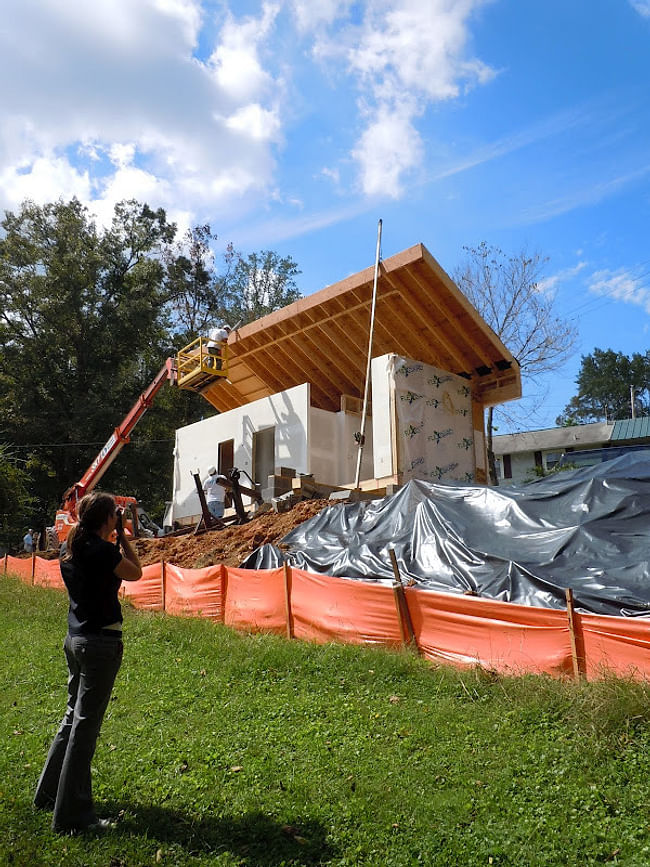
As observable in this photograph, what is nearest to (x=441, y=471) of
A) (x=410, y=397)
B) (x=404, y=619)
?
(x=410, y=397)

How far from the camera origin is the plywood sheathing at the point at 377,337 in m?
16.4

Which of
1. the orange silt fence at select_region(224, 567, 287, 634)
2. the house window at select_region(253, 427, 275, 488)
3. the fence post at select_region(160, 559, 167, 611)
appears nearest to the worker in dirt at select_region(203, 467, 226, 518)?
the house window at select_region(253, 427, 275, 488)

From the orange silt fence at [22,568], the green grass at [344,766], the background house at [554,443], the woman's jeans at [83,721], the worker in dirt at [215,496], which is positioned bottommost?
the green grass at [344,766]

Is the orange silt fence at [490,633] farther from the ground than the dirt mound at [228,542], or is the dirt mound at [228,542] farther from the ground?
the dirt mound at [228,542]

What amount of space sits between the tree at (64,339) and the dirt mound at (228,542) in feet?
57.5

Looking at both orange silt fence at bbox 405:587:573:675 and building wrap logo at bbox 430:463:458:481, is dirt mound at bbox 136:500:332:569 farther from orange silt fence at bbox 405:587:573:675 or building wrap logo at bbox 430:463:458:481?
orange silt fence at bbox 405:587:573:675

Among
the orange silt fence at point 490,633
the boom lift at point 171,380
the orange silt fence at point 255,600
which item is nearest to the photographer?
the orange silt fence at point 490,633

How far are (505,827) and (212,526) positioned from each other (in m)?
12.5

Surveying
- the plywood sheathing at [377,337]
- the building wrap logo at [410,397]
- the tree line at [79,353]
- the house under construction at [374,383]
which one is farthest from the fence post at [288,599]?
the tree line at [79,353]

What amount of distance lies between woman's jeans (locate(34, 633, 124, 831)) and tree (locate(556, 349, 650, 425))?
56.9 metres

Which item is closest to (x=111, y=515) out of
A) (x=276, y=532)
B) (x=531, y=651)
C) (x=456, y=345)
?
(x=531, y=651)

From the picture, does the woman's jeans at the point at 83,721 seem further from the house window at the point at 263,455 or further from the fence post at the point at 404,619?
the house window at the point at 263,455

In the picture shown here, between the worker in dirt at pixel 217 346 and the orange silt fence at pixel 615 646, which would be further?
the worker in dirt at pixel 217 346

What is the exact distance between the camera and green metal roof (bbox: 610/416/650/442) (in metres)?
33.3
